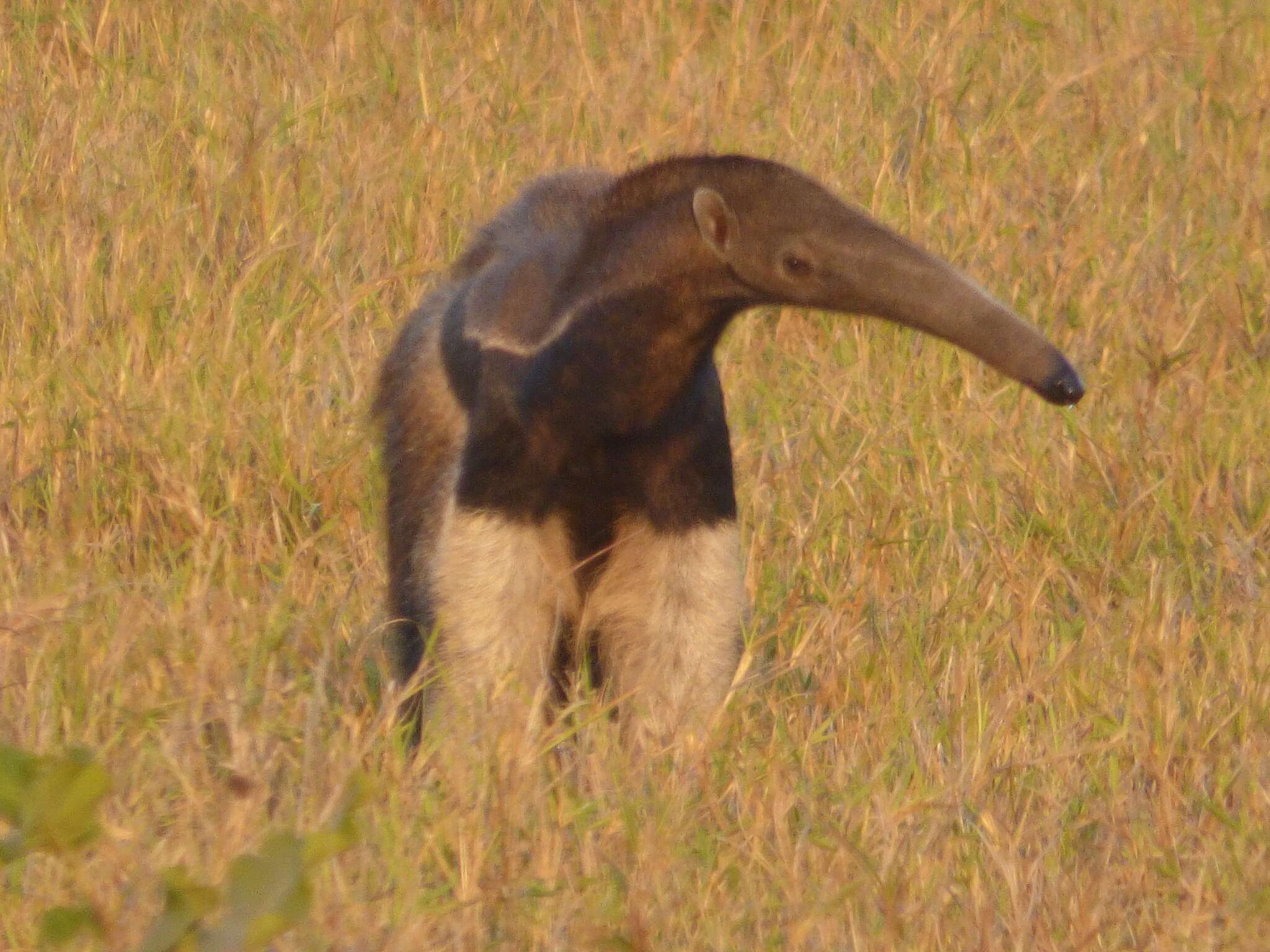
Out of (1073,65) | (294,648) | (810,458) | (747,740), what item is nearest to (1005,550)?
(810,458)

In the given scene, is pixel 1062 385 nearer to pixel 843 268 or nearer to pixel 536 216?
pixel 843 268

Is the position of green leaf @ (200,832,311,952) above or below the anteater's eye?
below

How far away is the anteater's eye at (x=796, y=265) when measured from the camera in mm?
3390

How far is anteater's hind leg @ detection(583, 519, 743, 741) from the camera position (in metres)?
3.75

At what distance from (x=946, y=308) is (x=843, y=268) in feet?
0.68

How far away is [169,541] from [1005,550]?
192 centimetres

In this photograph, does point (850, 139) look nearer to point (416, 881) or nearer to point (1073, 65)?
point (1073, 65)

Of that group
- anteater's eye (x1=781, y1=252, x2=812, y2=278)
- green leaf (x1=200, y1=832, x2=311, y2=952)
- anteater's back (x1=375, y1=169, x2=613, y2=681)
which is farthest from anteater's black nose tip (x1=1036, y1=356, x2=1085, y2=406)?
green leaf (x1=200, y1=832, x2=311, y2=952)

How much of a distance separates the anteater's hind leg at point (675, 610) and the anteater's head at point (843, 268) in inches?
20.8

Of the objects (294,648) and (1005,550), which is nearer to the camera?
(294,648)

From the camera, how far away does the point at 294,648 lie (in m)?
3.52

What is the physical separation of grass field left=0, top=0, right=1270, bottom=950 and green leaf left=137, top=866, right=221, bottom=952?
1.26 ft

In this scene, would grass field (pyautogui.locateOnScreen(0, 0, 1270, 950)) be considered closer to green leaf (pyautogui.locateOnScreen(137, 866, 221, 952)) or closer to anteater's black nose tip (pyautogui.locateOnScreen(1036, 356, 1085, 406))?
green leaf (pyautogui.locateOnScreen(137, 866, 221, 952))

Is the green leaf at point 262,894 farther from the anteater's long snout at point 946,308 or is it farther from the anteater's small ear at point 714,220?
the anteater's small ear at point 714,220
